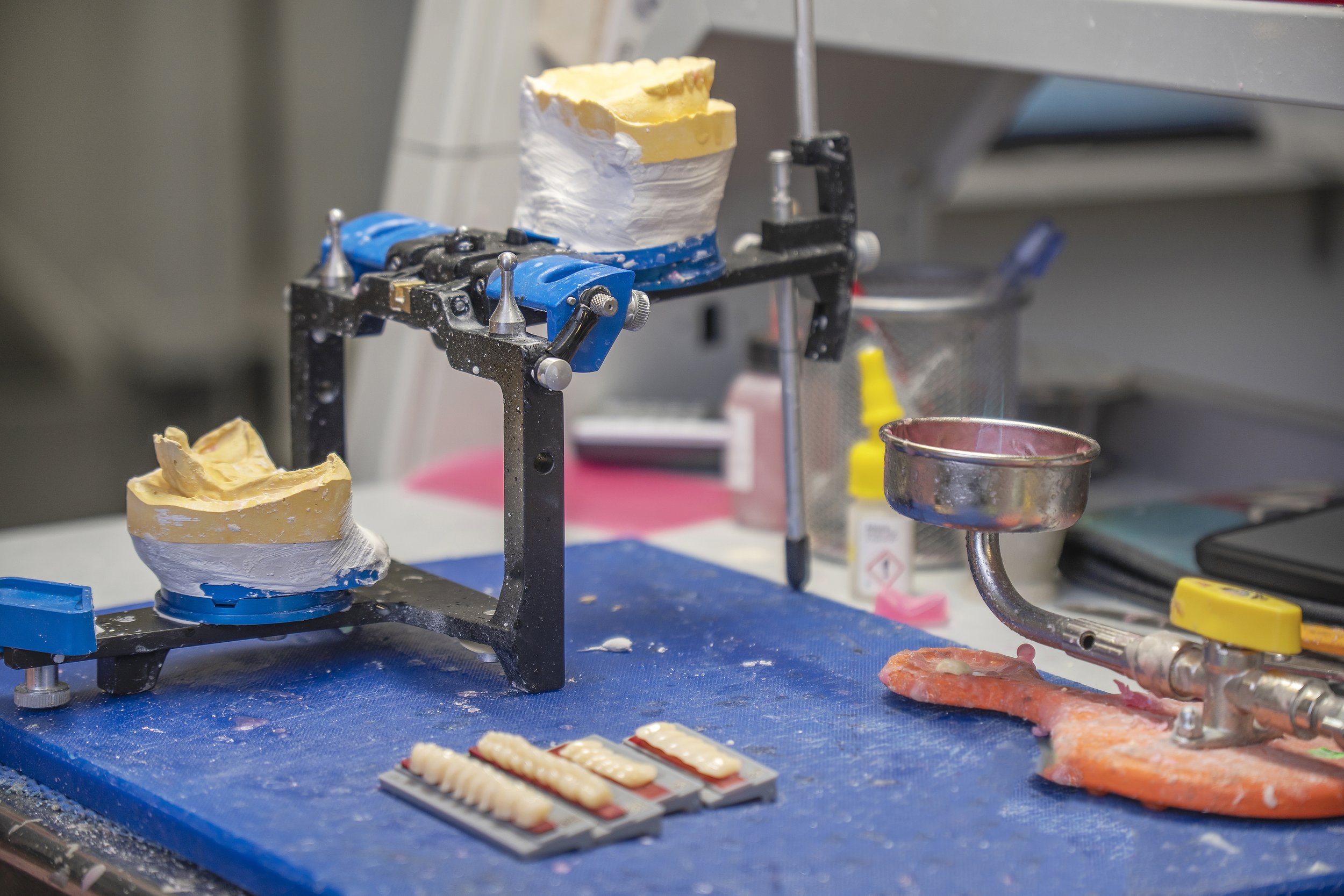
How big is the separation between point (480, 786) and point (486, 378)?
0.32 m

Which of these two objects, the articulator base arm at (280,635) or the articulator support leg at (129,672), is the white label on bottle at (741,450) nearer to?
the articulator base arm at (280,635)

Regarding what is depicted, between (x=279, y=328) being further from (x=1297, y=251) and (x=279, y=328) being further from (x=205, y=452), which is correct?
(x=205, y=452)

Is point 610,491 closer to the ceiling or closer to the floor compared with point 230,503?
closer to the floor

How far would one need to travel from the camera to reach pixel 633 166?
95 cm

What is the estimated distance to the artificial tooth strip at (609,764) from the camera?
777 mm

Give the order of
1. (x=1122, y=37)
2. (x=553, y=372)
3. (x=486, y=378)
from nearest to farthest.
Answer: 1. (x=553, y=372)
2. (x=486, y=378)
3. (x=1122, y=37)

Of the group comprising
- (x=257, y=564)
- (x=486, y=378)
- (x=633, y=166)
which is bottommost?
(x=257, y=564)

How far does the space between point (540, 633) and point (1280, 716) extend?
1.45 feet

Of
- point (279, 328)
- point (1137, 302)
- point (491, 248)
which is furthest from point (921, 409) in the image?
point (279, 328)

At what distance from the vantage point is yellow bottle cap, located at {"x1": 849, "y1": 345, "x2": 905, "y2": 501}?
1.18 m

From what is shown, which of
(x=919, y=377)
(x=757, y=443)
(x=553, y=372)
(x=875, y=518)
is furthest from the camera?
(x=757, y=443)

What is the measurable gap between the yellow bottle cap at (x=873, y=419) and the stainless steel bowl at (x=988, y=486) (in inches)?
11.2

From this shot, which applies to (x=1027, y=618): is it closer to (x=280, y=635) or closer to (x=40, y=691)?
(x=280, y=635)

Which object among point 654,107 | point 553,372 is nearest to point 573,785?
point 553,372
